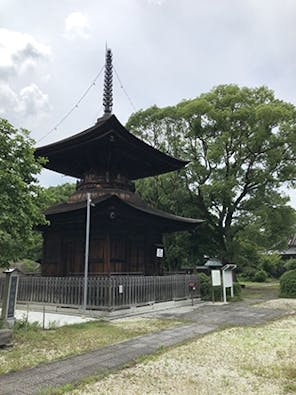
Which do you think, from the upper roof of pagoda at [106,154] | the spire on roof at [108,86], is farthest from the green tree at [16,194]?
the spire on roof at [108,86]

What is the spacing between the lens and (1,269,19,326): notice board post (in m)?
8.44

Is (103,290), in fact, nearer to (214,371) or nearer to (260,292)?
(214,371)

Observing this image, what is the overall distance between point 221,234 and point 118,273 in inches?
448

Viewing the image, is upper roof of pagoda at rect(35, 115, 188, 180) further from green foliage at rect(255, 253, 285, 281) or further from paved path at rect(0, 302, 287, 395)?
green foliage at rect(255, 253, 285, 281)

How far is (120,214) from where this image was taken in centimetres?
1326

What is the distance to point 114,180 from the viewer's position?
52.8 feet

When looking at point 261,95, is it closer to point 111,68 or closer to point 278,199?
point 278,199

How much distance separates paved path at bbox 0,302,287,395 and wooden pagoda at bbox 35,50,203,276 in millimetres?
4820

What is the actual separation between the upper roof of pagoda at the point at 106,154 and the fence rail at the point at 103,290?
5.45 meters

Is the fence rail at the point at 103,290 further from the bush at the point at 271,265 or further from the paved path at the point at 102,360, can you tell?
the bush at the point at 271,265

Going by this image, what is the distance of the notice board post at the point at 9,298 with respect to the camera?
Result: 844cm

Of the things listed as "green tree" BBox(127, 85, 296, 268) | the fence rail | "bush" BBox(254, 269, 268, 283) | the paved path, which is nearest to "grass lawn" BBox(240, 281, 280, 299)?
"green tree" BBox(127, 85, 296, 268)

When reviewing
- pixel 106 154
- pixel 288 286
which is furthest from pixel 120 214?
pixel 288 286

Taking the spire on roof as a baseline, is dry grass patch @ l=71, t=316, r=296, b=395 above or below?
below
